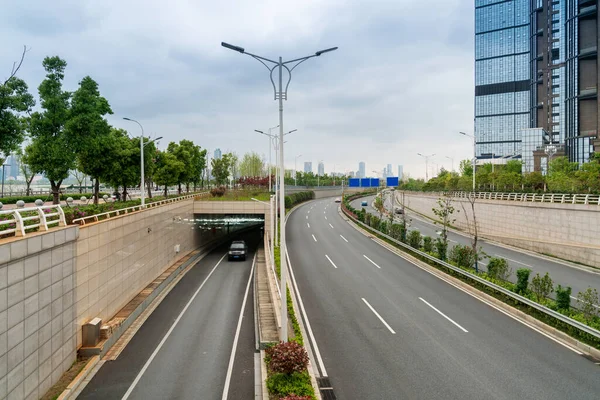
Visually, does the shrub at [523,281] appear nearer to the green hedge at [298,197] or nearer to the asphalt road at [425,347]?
the asphalt road at [425,347]

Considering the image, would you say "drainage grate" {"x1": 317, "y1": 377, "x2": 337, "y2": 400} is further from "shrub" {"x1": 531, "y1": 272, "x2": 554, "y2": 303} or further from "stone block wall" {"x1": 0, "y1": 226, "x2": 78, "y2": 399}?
"shrub" {"x1": 531, "y1": 272, "x2": 554, "y2": 303}

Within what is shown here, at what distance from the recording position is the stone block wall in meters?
10.4

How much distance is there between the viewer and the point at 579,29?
284 feet

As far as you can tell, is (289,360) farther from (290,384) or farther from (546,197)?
(546,197)

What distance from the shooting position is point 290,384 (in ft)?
37.3

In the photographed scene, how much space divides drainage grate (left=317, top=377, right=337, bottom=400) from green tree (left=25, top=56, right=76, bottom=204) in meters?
19.1

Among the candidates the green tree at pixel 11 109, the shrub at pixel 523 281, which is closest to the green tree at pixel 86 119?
the green tree at pixel 11 109

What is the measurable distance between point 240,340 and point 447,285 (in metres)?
13.0

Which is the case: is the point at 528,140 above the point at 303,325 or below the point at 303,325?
above

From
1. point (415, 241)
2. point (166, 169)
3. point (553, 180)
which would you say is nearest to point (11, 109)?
point (415, 241)

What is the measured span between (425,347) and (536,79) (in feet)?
425

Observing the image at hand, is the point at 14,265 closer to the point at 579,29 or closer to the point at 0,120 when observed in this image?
the point at 0,120

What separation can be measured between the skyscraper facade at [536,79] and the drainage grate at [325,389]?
7184cm

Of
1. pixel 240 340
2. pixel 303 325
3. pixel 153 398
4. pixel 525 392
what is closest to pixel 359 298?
pixel 303 325
